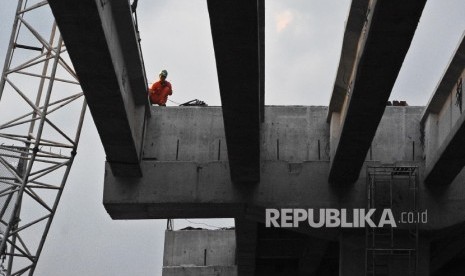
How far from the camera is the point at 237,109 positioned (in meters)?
15.6

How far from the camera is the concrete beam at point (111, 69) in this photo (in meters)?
13.3

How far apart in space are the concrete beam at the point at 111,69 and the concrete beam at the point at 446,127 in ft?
17.7

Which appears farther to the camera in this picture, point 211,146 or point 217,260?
point 217,260

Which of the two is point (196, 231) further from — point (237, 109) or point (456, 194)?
point (237, 109)

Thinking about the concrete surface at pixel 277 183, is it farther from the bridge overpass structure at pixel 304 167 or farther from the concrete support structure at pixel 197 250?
the concrete support structure at pixel 197 250

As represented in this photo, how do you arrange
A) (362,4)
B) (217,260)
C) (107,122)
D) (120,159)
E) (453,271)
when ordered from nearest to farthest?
(362,4), (107,122), (120,159), (453,271), (217,260)

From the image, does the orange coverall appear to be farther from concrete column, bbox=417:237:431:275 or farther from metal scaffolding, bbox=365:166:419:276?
concrete column, bbox=417:237:431:275

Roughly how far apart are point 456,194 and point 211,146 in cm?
487

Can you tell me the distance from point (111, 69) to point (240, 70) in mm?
2069

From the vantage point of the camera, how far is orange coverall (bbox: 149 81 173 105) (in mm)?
20594

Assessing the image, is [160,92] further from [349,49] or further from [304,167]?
[349,49]

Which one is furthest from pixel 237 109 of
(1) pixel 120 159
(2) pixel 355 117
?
(1) pixel 120 159

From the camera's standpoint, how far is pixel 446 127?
17.3 meters

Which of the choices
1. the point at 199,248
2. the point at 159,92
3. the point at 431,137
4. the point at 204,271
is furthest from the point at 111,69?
the point at 199,248
